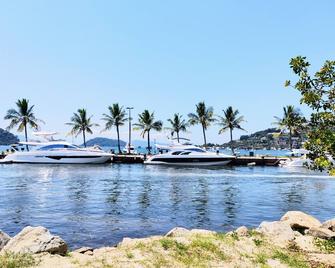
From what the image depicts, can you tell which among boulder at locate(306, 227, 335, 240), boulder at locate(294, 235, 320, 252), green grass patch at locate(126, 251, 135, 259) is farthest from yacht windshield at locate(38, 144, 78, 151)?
green grass patch at locate(126, 251, 135, 259)

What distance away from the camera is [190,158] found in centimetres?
6638

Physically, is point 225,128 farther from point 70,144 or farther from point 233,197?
point 233,197

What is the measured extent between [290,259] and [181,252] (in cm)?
303

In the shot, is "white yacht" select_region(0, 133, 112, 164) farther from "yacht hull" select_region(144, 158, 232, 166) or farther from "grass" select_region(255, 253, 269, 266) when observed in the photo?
"grass" select_region(255, 253, 269, 266)

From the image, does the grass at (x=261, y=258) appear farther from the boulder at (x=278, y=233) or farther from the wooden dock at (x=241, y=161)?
the wooden dock at (x=241, y=161)

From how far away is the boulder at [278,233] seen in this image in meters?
12.5

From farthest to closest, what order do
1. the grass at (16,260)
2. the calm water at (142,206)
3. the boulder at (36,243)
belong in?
1. the calm water at (142,206)
2. the boulder at (36,243)
3. the grass at (16,260)

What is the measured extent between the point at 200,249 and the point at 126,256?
210cm

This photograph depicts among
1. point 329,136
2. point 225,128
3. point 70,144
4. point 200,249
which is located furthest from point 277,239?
point 225,128

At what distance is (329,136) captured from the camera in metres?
9.27

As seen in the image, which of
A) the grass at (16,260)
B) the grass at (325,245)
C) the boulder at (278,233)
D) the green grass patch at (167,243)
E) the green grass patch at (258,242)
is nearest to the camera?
the grass at (16,260)

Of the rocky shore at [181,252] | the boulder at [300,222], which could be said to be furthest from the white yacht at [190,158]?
the rocky shore at [181,252]

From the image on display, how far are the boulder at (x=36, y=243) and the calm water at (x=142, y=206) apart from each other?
184 inches

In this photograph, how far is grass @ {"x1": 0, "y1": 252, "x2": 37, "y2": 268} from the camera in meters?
8.22
